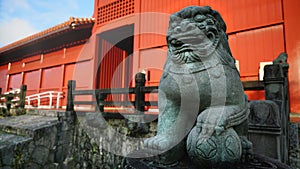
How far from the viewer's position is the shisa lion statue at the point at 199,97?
1.21 meters

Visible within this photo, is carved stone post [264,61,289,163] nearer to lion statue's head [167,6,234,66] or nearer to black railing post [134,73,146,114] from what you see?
lion statue's head [167,6,234,66]

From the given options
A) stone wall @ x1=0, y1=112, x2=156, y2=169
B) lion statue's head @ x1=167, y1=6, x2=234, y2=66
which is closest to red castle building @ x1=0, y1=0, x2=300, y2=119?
stone wall @ x1=0, y1=112, x2=156, y2=169

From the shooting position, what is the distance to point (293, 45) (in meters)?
4.58

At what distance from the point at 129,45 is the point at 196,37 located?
28.6ft

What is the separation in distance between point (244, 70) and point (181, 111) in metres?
4.47

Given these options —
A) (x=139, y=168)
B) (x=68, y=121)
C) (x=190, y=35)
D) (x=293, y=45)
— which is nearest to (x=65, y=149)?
(x=68, y=121)

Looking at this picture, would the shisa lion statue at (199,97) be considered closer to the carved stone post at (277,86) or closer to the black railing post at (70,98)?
the carved stone post at (277,86)

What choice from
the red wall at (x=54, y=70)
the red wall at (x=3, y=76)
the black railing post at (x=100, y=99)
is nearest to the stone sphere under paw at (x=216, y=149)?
the black railing post at (x=100, y=99)

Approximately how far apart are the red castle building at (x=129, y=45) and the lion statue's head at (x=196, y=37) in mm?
4160

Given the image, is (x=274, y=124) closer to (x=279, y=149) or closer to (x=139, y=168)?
(x=279, y=149)

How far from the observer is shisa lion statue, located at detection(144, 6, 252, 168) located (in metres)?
1.21

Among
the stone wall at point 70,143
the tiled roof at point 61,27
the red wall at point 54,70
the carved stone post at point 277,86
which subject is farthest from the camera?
the red wall at point 54,70

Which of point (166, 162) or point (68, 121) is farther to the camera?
point (68, 121)

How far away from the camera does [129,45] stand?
32.2 ft
